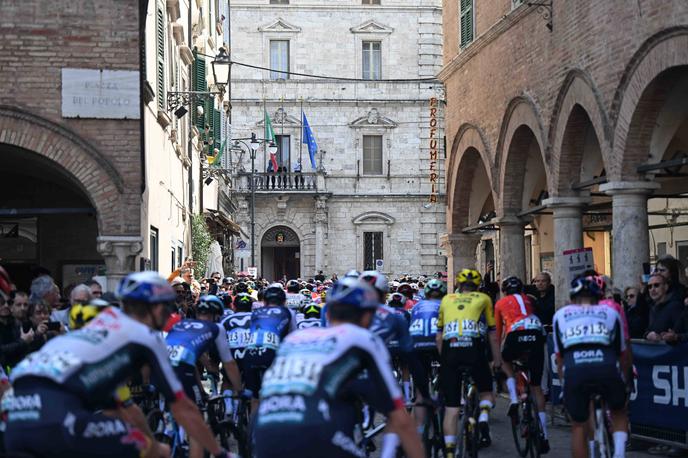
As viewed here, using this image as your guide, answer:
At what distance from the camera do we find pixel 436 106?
56.8 meters

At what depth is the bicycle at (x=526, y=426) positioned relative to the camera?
12.8 metres

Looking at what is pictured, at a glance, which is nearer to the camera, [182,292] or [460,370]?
[460,370]

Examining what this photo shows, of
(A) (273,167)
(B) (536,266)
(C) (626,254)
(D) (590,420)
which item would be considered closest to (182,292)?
(C) (626,254)

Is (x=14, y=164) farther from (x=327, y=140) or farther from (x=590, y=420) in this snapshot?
(x=327, y=140)

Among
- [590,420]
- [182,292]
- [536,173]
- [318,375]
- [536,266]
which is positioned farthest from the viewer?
[536,266]

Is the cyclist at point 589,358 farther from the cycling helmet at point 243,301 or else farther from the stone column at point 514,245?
the stone column at point 514,245

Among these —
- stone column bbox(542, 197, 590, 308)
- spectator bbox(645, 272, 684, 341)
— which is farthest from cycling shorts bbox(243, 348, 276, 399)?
stone column bbox(542, 197, 590, 308)

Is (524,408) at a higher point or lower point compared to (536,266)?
lower

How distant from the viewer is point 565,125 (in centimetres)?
2125

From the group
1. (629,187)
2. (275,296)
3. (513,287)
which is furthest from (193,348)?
(629,187)

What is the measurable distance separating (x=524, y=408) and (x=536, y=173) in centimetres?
1410

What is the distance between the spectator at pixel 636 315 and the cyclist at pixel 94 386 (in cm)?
940

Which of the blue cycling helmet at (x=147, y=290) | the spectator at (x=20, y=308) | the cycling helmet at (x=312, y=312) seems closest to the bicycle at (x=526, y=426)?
the cycling helmet at (x=312, y=312)

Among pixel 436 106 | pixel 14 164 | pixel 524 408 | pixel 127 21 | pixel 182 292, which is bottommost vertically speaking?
pixel 524 408
